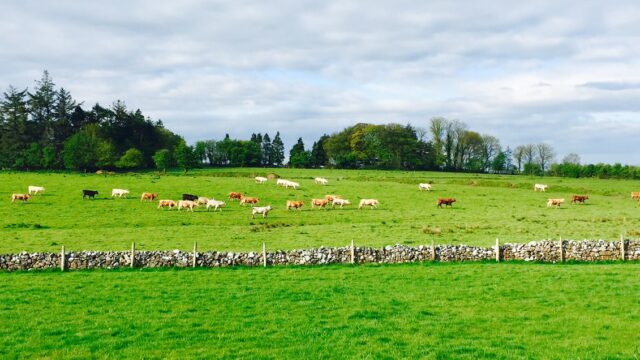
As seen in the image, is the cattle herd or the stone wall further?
the cattle herd

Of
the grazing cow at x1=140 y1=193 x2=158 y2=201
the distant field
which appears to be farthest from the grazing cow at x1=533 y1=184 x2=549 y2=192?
the grazing cow at x1=140 y1=193 x2=158 y2=201

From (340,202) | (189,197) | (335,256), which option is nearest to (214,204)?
(189,197)

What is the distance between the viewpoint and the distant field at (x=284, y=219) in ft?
111

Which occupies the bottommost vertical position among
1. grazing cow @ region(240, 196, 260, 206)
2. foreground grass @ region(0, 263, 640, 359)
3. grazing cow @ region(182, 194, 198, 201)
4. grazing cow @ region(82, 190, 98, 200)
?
foreground grass @ region(0, 263, 640, 359)

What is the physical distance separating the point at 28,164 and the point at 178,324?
337 feet

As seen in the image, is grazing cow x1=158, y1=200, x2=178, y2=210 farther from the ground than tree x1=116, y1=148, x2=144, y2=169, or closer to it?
closer to it

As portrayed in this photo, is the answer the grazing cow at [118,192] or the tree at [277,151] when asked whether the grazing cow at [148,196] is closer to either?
the grazing cow at [118,192]

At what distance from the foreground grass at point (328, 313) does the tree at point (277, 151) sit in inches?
5329

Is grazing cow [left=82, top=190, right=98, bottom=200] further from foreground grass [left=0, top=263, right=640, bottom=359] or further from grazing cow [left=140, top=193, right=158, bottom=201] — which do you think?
foreground grass [left=0, top=263, right=640, bottom=359]

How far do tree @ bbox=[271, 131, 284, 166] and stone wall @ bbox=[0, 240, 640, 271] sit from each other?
5205 inches

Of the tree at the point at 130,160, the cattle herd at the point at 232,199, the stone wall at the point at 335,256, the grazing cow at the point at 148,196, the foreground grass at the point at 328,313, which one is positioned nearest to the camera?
the foreground grass at the point at 328,313

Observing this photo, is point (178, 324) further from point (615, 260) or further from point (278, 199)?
point (278, 199)

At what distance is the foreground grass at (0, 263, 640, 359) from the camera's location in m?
13.8

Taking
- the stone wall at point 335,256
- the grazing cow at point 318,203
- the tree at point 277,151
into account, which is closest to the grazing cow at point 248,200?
the grazing cow at point 318,203
